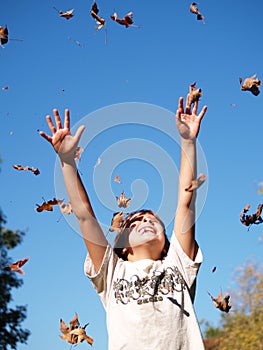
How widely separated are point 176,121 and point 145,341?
1260 mm

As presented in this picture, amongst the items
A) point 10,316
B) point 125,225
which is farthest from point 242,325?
point 125,225

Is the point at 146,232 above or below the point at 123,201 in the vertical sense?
below

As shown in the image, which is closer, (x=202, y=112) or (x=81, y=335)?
(x=202, y=112)

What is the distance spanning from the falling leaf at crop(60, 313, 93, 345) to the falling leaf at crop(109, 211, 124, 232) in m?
0.61

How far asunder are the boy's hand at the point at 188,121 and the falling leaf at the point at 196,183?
24 centimetres

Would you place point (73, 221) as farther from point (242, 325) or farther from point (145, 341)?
point (242, 325)

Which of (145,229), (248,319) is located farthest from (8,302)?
(145,229)

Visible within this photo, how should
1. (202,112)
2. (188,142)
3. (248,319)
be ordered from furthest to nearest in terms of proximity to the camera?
(248,319) → (202,112) → (188,142)

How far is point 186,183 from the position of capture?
3.30 m

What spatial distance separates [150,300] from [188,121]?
3.56ft

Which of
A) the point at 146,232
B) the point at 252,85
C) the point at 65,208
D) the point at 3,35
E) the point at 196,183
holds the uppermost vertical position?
the point at 3,35

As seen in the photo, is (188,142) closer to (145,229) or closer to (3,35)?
(145,229)

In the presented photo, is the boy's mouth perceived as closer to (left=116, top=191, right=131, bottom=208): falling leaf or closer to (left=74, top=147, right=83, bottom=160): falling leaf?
(left=74, top=147, right=83, bottom=160): falling leaf

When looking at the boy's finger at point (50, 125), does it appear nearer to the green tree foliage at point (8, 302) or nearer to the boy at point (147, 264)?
the boy at point (147, 264)
